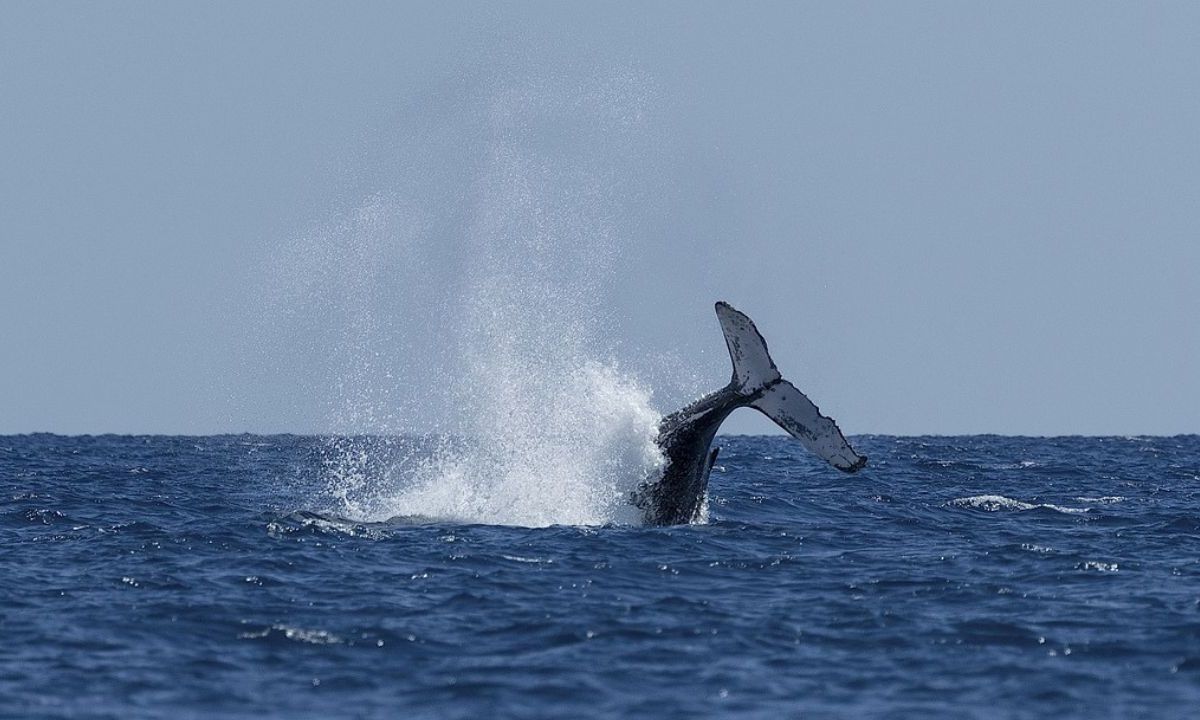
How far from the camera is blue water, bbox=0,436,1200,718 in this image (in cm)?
1284

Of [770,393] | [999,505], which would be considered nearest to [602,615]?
[770,393]

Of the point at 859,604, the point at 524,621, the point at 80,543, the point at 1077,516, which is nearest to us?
the point at 524,621

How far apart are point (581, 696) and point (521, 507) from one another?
12.7m

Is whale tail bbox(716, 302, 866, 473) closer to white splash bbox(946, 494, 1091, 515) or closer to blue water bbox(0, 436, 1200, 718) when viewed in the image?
blue water bbox(0, 436, 1200, 718)

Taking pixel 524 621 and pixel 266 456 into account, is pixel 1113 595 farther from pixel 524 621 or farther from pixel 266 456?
pixel 266 456

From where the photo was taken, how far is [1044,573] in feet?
63.8

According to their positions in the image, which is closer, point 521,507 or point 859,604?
point 859,604

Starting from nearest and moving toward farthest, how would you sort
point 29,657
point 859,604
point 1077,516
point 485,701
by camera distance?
point 485,701, point 29,657, point 859,604, point 1077,516

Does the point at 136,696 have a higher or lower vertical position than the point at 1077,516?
lower

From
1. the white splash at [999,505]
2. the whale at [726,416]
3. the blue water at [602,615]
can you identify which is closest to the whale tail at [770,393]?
the whale at [726,416]

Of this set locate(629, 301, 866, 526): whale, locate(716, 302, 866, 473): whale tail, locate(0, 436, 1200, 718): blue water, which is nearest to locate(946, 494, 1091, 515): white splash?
locate(0, 436, 1200, 718): blue water

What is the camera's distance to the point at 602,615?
16.1 m

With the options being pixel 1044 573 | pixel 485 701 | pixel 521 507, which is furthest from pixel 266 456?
pixel 485 701

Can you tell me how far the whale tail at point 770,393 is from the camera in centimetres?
2089
